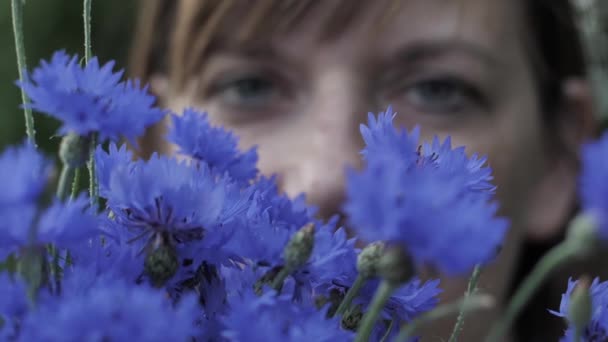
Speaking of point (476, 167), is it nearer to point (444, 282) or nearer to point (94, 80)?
point (94, 80)

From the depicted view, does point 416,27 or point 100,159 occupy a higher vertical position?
point 416,27

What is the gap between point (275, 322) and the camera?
21cm

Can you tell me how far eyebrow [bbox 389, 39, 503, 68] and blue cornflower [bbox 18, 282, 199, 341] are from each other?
0.93 metres

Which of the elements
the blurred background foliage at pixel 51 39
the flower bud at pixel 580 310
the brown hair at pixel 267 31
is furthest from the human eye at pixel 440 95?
the blurred background foliage at pixel 51 39

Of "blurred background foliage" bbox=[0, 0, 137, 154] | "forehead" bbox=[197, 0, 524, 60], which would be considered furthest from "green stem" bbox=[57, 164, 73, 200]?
"blurred background foliage" bbox=[0, 0, 137, 154]

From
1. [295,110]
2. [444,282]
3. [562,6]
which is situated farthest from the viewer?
[562,6]

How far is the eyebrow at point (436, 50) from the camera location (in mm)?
1071

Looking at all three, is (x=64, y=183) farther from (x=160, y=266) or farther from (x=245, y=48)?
(x=245, y=48)

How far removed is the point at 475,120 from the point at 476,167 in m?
0.91

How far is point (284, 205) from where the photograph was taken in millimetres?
276

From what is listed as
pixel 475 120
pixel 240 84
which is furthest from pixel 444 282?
pixel 240 84

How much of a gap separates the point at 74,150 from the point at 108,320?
83 millimetres

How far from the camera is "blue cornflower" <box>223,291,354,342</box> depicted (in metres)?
0.20

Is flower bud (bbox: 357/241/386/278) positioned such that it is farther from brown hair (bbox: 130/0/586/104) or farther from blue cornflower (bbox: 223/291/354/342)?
brown hair (bbox: 130/0/586/104)
